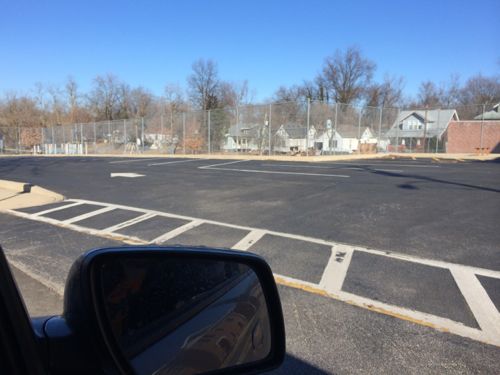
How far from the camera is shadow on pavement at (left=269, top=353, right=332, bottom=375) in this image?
8.96 feet

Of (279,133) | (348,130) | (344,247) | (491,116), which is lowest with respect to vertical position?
(344,247)

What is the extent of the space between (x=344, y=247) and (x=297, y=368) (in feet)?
10.4

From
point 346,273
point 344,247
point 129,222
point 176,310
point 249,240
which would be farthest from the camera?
point 129,222

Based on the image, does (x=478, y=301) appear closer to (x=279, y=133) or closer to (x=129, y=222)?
(x=129, y=222)

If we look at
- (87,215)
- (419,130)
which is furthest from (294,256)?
(419,130)

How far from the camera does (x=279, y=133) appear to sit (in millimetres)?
28219

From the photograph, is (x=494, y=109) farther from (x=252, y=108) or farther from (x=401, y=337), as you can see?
(x=401, y=337)

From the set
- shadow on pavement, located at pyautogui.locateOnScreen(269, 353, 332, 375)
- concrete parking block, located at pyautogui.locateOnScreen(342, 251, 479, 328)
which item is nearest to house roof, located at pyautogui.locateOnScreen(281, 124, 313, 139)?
concrete parking block, located at pyautogui.locateOnScreen(342, 251, 479, 328)

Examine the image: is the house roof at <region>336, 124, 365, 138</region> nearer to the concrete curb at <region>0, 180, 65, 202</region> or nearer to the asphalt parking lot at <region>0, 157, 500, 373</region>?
the asphalt parking lot at <region>0, 157, 500, 373</region>

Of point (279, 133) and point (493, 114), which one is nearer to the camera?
point (279, 133)

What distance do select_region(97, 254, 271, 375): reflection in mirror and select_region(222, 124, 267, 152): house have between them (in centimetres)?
2770

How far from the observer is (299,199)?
991cm

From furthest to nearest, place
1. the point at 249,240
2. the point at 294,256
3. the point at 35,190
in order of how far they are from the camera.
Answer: the point at 35,190 < the point at 249,240 < the point at 294,256

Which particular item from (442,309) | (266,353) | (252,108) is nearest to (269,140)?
(252,108)
